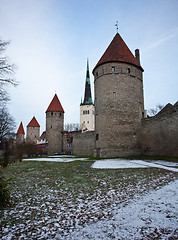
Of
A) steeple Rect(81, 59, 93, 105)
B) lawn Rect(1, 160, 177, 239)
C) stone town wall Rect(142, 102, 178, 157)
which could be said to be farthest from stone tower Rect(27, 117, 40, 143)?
lawn Rect(1, 160, 177, 239)

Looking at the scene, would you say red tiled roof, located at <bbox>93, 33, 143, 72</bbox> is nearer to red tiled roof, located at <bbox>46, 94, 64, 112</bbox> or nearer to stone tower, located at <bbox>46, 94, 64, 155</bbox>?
red tiled roof, located at <bbox>46, 94, 64, 112</bbox>

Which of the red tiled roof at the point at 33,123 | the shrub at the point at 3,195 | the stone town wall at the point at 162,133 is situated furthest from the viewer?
the red tiled roof at the point at 33,123

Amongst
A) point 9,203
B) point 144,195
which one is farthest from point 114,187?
point 9,203

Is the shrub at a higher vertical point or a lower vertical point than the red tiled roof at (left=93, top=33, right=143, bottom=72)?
lower

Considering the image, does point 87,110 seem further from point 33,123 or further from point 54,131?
point 54,131

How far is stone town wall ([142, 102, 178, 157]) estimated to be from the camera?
14.1 m

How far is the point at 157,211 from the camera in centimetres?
332

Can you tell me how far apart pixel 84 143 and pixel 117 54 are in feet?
48.5

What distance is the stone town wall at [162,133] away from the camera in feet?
46.1

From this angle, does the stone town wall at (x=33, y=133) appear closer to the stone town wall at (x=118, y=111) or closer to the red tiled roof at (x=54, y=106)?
the red tiled roof at (x=54, y=106)

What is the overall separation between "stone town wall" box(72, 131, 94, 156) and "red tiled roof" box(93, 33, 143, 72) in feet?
38.1

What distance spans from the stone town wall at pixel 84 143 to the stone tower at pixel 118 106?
7.64 metres

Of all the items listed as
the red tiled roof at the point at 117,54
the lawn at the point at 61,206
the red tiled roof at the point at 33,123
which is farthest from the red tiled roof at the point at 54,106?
the lawn at the point at 61,206

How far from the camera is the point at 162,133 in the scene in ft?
51.5
